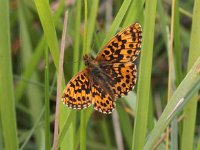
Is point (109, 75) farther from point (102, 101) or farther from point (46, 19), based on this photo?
point (46, 19)

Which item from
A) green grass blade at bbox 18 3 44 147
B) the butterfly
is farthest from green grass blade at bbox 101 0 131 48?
green grass blade at bbox 18 3 44 147

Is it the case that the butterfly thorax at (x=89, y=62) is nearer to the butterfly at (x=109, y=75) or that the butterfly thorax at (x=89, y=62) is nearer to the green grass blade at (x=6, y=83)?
the butterfly at (x=109, y=75)

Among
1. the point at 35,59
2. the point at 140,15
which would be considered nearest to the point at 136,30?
the point at 140,15

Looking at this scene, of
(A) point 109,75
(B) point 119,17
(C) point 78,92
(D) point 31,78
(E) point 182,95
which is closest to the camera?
(E) point 182,95

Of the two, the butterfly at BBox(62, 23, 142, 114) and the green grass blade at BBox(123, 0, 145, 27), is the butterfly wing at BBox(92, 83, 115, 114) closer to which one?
the butterfly at BBox(62, 23, 142, 114)

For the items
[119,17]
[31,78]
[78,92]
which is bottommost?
[31,78]

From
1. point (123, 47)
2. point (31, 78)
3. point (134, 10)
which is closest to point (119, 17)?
point (134, 10)
